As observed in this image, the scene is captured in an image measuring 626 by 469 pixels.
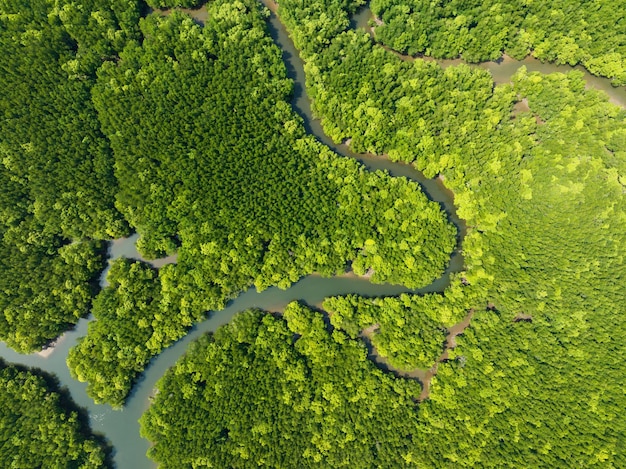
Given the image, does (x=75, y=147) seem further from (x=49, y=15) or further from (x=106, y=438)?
(x=106, y=438)

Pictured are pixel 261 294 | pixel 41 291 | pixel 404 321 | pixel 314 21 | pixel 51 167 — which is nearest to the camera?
pixel 41 291

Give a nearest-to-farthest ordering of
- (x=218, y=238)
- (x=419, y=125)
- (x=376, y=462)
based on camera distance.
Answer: (x=376, y=462)
(x=218, y=238)
(x=419, y=125)

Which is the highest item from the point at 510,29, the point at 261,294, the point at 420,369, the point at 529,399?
the point at 510,29

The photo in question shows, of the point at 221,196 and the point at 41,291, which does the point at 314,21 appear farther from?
the point at 41,291

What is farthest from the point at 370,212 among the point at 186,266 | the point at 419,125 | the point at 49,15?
the point at 49,15

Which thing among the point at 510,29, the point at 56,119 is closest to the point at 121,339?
the point at 56,119

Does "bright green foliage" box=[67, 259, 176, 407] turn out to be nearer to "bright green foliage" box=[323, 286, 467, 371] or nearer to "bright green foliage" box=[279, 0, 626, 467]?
"bright green foliage" box=[323, 286, 467, 371]

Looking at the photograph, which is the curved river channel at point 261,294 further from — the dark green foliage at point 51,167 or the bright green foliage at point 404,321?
the dark green foliage at point 51,167
